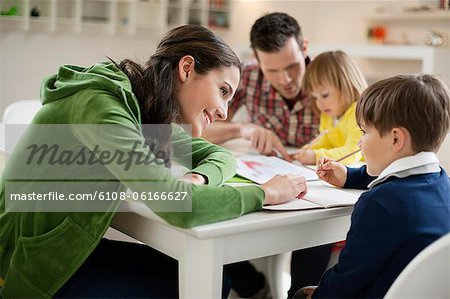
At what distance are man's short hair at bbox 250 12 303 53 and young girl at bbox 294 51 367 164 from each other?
23cm

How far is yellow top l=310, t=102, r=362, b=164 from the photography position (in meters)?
1.83

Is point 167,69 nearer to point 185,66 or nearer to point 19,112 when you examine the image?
point 185,66

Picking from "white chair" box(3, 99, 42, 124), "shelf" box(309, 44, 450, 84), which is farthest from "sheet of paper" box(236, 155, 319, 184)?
"shelf" box(309, 44, 450, 84)

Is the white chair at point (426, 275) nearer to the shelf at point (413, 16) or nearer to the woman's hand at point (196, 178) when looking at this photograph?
the woman's hand at point (196, 178)

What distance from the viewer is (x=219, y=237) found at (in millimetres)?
1086

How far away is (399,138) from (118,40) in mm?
3380

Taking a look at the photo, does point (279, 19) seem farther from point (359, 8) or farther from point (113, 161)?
point (359, 8)

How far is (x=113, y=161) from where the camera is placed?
1101 millimetres

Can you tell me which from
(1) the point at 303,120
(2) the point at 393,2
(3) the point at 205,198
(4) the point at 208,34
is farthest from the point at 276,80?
(2) the point at 393,2

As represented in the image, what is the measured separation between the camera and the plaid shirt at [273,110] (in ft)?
7.69

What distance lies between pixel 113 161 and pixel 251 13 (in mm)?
3811

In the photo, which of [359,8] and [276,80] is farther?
[359,8]

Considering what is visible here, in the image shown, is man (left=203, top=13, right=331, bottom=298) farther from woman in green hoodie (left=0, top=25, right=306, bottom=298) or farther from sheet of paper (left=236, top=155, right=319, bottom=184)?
woman in green hoodie (left=0, top=25, right=306, bottom=298)

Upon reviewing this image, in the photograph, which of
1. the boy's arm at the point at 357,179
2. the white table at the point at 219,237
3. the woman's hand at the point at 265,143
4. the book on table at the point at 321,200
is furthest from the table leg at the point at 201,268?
the woman's hand at the point at 265,143
